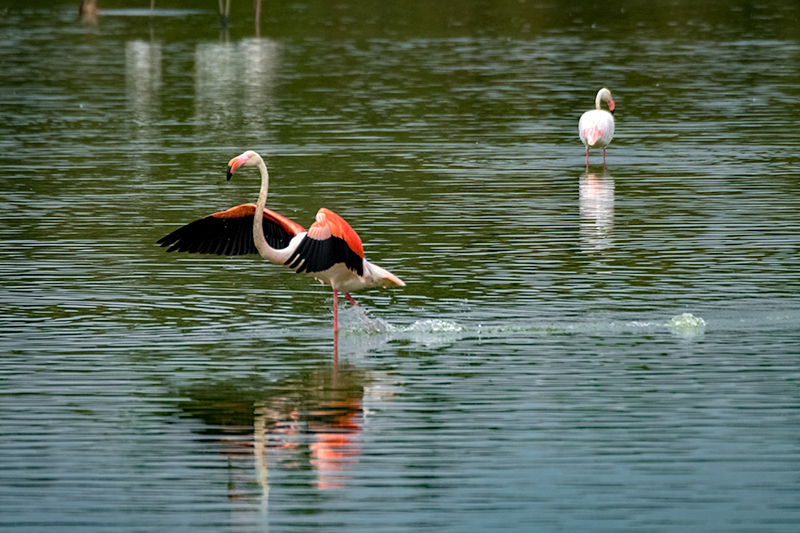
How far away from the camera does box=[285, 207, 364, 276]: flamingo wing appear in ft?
38.0

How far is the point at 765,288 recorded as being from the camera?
45.4ft

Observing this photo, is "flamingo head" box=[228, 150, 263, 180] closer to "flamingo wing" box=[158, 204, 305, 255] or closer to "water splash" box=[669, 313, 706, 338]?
"flamingo wing" box=[158, 204, 305, 255]

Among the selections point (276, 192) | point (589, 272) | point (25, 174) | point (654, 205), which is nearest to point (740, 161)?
point (654, 205)

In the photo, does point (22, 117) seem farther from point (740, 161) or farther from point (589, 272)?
point (589, 272)

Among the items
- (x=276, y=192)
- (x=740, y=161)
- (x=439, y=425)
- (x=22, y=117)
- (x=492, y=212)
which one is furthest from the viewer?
(x=22, y=117)

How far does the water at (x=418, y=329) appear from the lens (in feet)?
27.6

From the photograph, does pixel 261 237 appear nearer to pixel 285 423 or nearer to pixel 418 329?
pixel 418 329

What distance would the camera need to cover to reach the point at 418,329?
12.7 m

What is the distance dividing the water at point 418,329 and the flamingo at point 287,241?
0.55 m

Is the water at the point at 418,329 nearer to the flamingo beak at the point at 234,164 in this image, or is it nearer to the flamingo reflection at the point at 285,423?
the flamingo reflection at the point at 285,423

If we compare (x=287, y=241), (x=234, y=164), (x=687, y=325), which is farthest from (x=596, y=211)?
(x=234, y=164)

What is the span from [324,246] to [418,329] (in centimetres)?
147

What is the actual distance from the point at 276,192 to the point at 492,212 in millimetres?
3503

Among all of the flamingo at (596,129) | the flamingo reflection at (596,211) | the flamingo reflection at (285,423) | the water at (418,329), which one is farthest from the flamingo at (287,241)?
the flamingo at (596,129)
